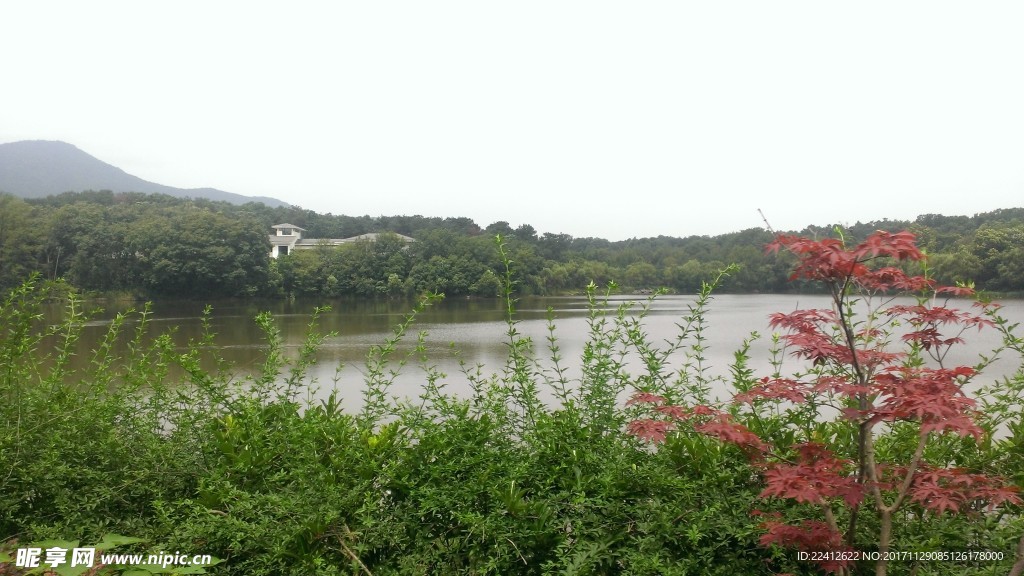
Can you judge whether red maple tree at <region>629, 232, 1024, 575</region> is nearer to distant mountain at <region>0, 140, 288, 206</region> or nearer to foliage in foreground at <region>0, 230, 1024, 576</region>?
foliage in foreground at <region>0, 230, 1024, 576</region>

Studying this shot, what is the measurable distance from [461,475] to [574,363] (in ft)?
21.8

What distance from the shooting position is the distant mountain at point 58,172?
273ft

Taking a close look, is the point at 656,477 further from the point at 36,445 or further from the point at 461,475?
the point at 36,445

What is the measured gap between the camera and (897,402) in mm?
1589

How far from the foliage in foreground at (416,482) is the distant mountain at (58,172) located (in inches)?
3424

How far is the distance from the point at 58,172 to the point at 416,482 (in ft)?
394

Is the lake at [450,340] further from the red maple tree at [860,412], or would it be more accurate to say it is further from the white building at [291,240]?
the white building at [291,240]

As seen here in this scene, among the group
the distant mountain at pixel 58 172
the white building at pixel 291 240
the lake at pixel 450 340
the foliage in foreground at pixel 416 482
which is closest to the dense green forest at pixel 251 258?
the lake at pixel 450 340

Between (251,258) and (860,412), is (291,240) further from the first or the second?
(860,412)

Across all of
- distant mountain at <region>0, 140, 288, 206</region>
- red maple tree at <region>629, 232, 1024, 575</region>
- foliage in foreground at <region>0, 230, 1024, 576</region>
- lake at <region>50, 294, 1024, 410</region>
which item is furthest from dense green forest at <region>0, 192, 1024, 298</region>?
distant mountain at <region>0, 140, 288, 206</region>

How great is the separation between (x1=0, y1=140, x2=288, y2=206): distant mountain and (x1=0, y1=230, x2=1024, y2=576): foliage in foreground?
285 feet

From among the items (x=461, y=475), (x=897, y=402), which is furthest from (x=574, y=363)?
(x=897, y=402)

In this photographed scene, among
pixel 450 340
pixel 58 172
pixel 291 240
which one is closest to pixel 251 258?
pixel 291 240

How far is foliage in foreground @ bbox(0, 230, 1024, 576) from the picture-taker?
1.94 m
